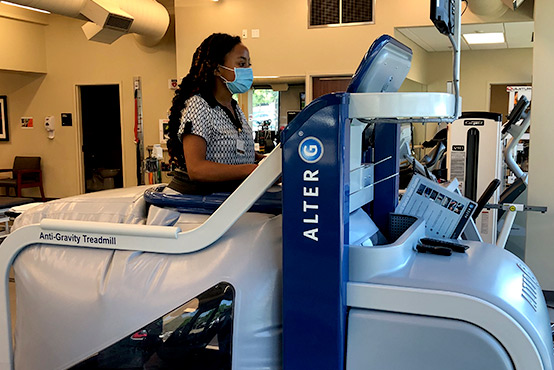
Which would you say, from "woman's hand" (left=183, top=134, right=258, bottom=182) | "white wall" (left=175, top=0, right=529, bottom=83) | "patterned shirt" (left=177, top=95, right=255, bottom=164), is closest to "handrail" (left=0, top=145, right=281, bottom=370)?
"woman's hand" (left=183, top=134, right=258, bottom=182)

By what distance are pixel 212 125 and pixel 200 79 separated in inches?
8.7

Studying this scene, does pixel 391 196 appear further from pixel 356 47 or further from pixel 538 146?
pixel 356 47

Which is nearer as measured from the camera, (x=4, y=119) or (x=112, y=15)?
(x=112, y=15)

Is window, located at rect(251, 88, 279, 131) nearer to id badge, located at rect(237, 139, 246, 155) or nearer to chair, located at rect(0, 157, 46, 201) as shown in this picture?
chair, located at rect(0, 157, 46, 201)

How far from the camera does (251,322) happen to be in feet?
5.16

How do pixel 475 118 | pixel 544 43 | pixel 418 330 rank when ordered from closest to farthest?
pixel 418 330, pixel 544 43, pixel 475 118

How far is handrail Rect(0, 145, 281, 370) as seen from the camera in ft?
5.07

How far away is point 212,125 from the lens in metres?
1.99

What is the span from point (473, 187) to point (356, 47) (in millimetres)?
2990

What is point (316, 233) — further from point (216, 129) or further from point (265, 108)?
point (265, 108)

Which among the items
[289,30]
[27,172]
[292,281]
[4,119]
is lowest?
[27,172]

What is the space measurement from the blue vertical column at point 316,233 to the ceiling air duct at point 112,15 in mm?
6116

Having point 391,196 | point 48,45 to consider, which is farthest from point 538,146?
point 48,45

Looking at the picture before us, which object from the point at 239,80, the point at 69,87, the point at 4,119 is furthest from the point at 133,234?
the point at 4,119
